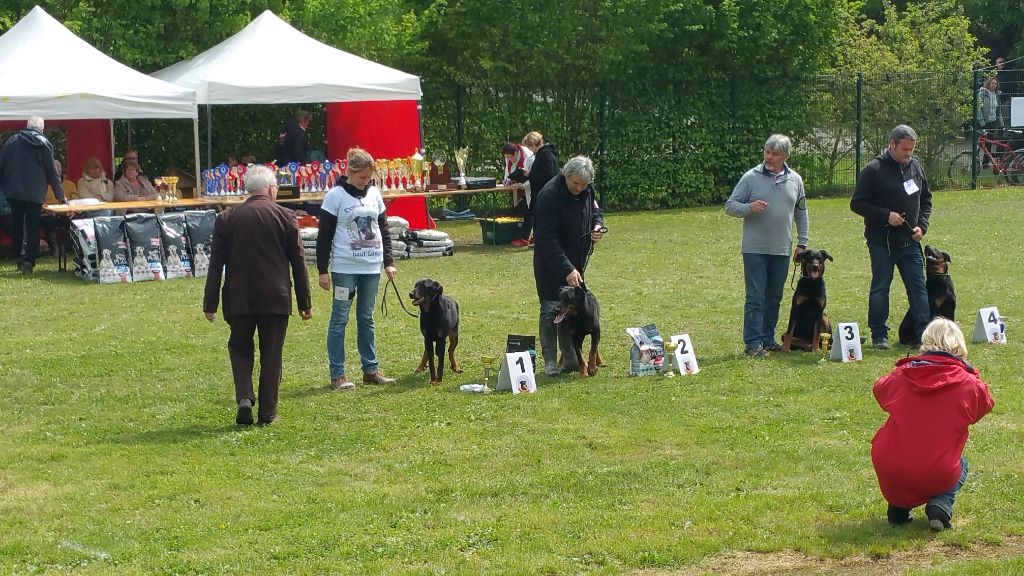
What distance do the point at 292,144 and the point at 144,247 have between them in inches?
180

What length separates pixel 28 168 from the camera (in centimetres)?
1575

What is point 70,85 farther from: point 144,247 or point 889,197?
point 889,197

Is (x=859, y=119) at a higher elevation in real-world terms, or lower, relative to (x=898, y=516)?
higher

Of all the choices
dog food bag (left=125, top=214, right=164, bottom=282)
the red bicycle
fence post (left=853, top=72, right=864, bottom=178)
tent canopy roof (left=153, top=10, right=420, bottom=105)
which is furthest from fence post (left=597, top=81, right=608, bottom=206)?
dog food bag (left=125, top=214, right=164, bottom=282)

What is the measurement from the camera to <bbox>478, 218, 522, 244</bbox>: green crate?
1792 centimetres

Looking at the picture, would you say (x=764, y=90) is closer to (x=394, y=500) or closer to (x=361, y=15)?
(x=361, y=15)

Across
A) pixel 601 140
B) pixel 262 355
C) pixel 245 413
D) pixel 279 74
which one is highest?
pixel 279 74

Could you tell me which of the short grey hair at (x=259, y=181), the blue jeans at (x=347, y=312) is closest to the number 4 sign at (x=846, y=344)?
the blue jeans at (x=347, y=312)

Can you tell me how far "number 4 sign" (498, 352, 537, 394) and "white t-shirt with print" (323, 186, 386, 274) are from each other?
1.12 meters

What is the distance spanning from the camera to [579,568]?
5.61m

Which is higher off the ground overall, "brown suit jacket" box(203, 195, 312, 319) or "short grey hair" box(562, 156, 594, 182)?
"short grey hair" box(562, 156, 594, 182)

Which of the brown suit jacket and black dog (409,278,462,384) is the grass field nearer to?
black dog (409,278,462,384)

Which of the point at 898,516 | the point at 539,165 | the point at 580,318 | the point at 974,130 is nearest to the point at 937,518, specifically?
the point at 898,516

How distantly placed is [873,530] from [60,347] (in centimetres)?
732
